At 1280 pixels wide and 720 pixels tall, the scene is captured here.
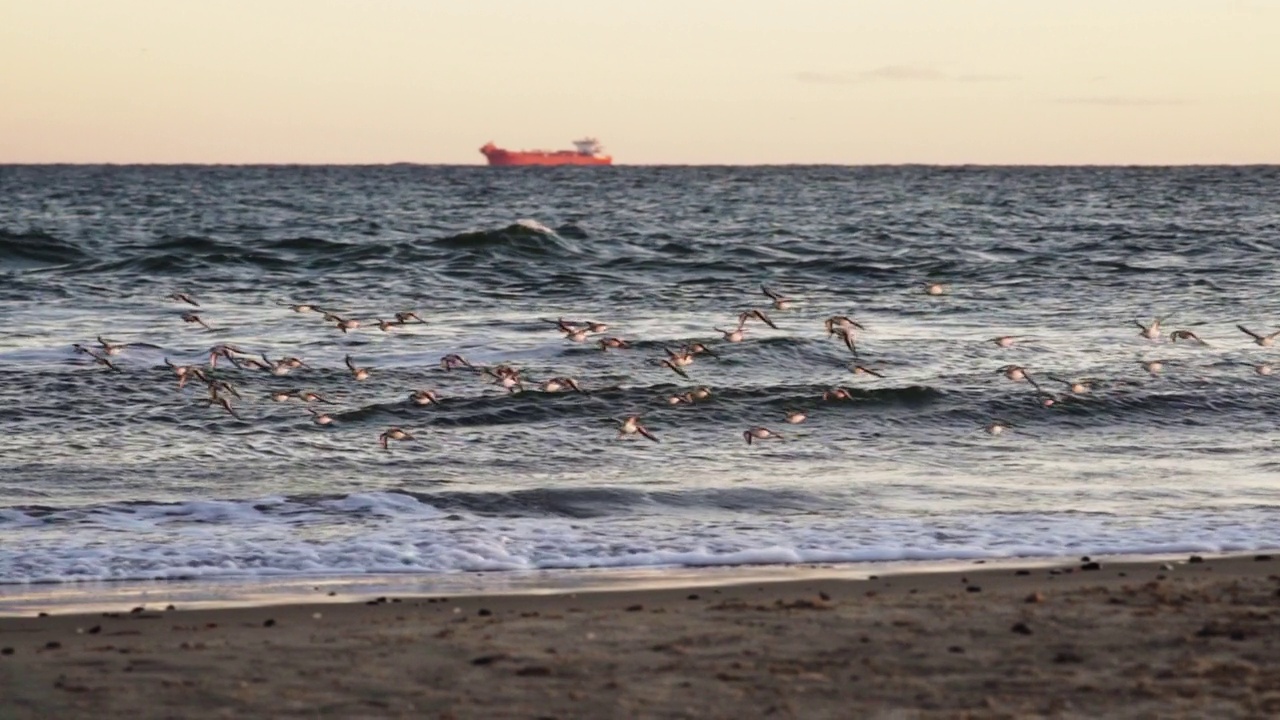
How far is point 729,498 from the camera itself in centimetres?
1313

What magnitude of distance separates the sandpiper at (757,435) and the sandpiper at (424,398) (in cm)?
347

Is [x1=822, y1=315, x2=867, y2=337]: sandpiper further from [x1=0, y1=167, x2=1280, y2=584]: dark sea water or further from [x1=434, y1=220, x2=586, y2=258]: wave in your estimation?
[x1=434, y1=220, x2=586, y2=258]: wave

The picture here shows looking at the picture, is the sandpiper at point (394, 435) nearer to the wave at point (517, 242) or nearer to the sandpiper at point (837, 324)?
the sandpiper at point (837, 324)

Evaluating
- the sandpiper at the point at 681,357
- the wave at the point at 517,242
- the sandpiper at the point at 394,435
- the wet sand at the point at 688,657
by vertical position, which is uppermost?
the wave at the point at 517,242

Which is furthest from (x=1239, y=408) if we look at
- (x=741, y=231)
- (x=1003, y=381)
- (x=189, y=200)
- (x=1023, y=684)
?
(x=189, y=200)

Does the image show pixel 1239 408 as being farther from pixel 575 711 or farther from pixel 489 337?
pixel 575 711

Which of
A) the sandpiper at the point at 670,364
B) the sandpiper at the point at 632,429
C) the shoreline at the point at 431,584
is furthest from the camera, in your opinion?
the sandpiper at the point at 670,364

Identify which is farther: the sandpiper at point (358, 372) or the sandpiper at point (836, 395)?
the sandpiper at point (358, 372)

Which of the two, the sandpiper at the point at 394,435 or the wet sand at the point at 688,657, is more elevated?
the wet sand at the point at 688,657

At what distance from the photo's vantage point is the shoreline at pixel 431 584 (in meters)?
9.30

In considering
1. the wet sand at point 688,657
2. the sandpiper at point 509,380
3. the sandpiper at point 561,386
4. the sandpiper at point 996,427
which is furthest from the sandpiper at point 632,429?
the wet sand at point 688,657

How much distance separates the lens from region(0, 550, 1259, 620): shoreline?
30.5 feet

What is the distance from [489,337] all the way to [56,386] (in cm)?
714

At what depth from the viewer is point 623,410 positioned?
18.1 m
